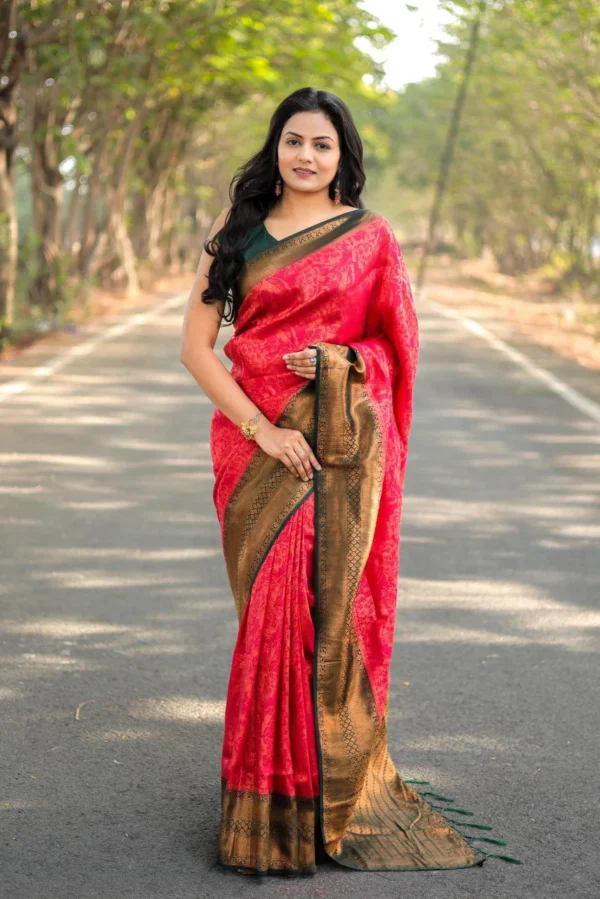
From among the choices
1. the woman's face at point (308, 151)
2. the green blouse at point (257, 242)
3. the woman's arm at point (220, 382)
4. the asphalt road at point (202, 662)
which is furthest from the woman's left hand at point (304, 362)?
the asphalt road at point (202, 662)

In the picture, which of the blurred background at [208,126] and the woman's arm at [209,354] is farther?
the blurred background at [208,126]

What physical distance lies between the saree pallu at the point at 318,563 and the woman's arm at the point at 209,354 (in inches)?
2.3

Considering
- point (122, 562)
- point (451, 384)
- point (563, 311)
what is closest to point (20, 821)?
point (122, 562)

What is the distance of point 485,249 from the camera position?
68375 mm

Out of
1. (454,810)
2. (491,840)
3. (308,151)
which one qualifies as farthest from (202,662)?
(308,151)

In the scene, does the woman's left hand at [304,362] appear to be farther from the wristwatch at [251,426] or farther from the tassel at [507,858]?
the tassel at [507,858]

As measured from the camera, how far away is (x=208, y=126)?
122 ft

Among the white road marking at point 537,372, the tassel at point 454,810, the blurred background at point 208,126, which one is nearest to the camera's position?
the tassel at point 454,810

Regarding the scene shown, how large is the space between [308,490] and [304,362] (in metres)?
0.32

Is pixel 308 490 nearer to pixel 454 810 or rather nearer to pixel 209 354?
pixel 209 354

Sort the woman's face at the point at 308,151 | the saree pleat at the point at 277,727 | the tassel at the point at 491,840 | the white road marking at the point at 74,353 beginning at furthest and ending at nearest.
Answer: the white road marking at the point at 74,353 → the tassel at the point at 491,840 → the woman's face at the point at 308,151 → the saree pleat at the point at 277,727

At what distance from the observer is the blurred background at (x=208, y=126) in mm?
16917

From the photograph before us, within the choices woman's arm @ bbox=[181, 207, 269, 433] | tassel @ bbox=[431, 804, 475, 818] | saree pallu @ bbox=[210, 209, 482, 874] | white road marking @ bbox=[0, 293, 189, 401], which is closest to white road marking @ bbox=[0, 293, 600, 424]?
white road marking @ bbox=[0, 293, 189, 401]

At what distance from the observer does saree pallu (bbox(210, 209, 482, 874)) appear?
3430 millimetres
